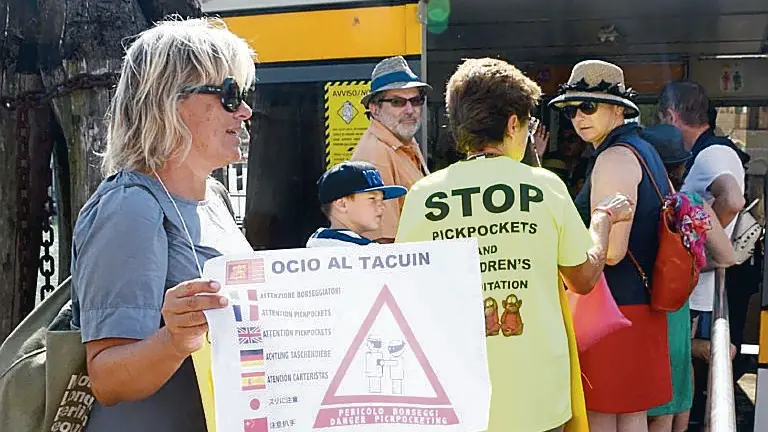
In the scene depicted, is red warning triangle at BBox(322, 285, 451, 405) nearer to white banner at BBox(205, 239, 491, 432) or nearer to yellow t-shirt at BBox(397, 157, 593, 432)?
white banner at BBox(205, 239, 491, 432)

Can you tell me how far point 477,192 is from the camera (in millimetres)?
2166

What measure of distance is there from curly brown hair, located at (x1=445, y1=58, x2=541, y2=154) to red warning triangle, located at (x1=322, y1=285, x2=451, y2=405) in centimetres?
90

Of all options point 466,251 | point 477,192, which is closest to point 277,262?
point 466,251

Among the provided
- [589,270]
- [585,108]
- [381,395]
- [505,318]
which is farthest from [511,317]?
[585,108]

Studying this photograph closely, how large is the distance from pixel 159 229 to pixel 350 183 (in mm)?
1260

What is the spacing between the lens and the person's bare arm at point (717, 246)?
3418 mm

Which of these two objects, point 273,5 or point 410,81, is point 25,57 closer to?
point 410,81

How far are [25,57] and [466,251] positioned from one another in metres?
2.13

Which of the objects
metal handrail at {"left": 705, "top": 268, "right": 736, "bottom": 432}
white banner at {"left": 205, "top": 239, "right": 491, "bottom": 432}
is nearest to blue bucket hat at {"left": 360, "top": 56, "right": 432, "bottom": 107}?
metal handrail at {"left": 705, "top": 268, "right": 736, "bottom": 432}

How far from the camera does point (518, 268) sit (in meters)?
2.14

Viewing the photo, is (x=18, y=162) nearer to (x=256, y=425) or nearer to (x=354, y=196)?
(x=354, y=196)

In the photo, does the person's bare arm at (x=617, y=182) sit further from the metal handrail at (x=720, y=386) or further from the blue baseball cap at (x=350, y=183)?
the blue baseball cap at (x=350, y=183)

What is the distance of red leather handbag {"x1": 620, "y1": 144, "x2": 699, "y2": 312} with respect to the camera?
2.75 metres

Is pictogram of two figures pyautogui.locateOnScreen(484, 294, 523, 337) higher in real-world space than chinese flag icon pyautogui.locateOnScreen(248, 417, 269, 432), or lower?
higher
